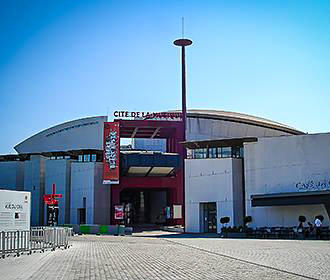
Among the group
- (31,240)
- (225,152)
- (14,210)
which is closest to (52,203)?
(225,152)

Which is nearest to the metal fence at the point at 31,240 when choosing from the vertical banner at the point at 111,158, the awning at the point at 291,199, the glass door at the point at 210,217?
the awning at the point at 291,199

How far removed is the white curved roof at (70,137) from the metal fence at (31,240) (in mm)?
41828

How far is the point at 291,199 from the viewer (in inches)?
1409

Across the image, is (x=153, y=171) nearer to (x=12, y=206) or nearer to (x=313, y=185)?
(x=313, y=185)

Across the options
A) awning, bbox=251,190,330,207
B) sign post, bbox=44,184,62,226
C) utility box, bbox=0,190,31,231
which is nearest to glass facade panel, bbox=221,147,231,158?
awning, bbox=251,190,330,207

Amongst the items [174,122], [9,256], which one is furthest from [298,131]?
[9,256]

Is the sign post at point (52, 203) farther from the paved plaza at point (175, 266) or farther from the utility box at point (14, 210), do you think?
the paved plaza at point (175, 266)

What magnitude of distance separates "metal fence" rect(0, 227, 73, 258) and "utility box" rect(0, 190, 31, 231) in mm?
710

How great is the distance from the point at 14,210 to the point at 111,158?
30317 mm

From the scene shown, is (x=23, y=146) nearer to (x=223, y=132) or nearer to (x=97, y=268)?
(x=223, y=132)

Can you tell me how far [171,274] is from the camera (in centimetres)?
1409

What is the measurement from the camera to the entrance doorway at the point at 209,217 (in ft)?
143

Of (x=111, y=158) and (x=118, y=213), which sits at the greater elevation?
(x=111, y=158)

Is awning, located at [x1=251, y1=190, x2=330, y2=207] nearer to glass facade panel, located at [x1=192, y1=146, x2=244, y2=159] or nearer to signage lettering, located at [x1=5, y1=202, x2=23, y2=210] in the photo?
glass facade panel, located at [x1=192, y1=146, x2=244, y2=159]
